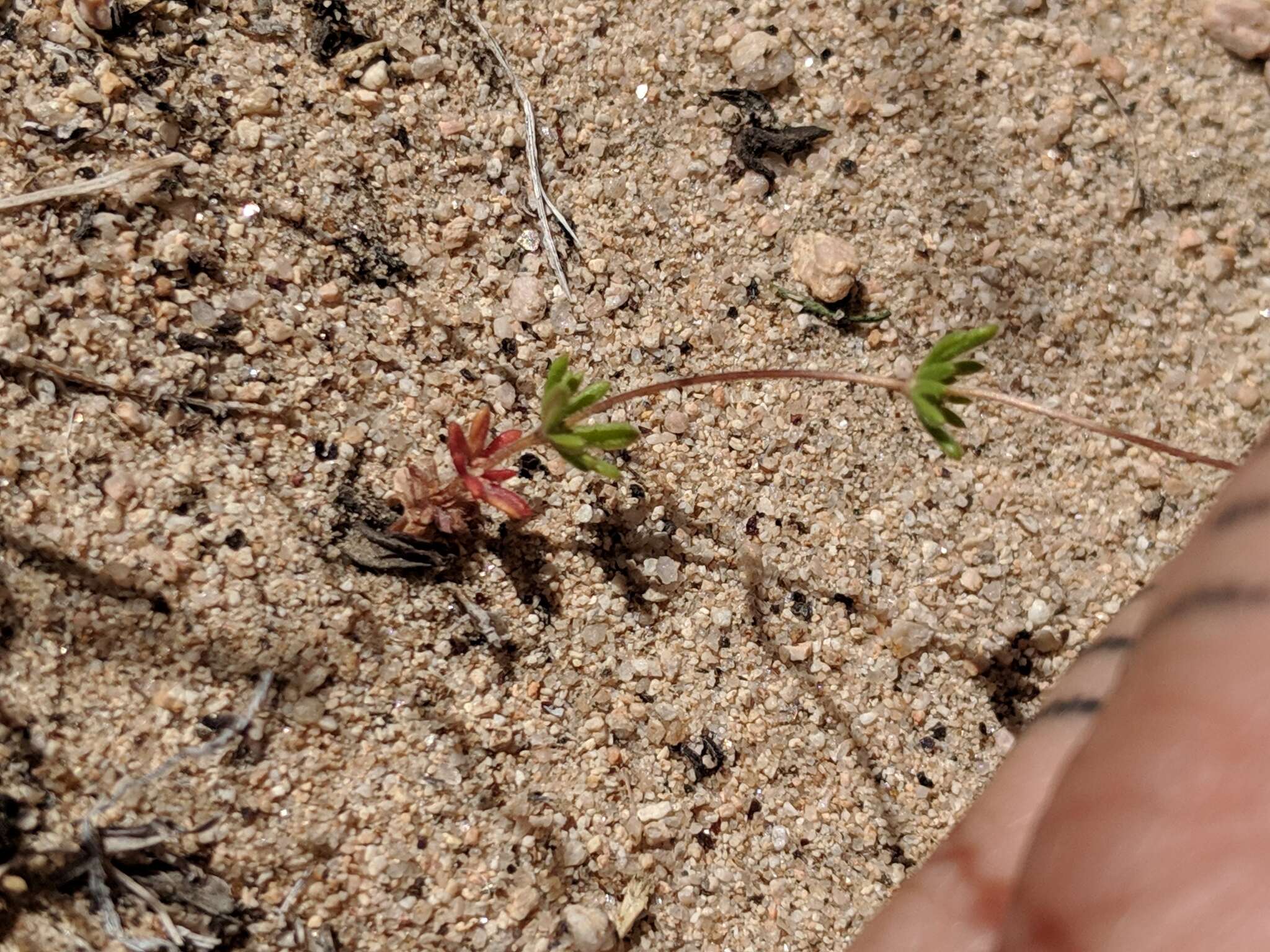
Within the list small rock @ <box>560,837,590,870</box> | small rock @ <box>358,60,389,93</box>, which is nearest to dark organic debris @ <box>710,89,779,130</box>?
small rock @ <box>358,60,389,93</box>

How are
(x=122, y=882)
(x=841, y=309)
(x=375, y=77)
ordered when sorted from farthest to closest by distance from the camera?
(x=841, y=309) < (x=375, y=77) < (x=122, y=882)

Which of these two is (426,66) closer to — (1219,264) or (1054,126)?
(1054,126)

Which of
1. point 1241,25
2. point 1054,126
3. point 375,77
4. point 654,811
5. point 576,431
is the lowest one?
point 654,811

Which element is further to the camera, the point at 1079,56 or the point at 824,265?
the point at 1079,56

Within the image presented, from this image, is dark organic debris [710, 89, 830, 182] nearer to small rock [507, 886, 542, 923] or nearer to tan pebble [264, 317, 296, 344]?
tan pebble [264, 317, 296, 344]

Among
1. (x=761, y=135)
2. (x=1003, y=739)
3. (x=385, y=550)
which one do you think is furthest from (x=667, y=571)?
(x=761, y=135)

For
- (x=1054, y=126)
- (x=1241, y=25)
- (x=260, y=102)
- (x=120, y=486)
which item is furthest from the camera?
(x=1241, y=25)

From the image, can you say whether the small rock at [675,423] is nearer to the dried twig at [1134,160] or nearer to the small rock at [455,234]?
the small rock at [455,234]
